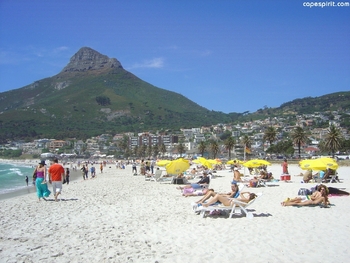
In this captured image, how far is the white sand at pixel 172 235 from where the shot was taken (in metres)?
5.46

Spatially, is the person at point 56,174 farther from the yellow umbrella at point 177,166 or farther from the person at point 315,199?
the person at point 315,199

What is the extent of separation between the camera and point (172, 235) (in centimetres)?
682

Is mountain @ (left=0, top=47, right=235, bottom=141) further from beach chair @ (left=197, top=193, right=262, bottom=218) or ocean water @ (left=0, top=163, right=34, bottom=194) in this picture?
beach chair @ (left=197, top=193, right=262, bottom=218)

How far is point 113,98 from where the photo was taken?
191 meters

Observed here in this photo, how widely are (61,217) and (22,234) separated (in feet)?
6.29

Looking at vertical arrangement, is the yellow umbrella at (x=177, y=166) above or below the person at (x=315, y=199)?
above

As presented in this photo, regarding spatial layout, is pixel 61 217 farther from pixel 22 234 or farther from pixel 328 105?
pixel 328 105

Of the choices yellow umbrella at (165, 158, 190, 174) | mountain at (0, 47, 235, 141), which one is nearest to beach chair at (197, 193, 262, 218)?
yellow umbrella at (165, 158, 190, 174)

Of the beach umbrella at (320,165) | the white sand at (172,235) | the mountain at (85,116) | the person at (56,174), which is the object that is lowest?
the white sand at (172,235)

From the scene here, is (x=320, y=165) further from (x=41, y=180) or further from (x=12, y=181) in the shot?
(x=12, y=181)

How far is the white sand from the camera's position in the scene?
546cm

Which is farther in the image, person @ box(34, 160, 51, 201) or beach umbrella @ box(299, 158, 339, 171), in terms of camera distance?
beach umbrella @ box(299, 158, 339, 171)

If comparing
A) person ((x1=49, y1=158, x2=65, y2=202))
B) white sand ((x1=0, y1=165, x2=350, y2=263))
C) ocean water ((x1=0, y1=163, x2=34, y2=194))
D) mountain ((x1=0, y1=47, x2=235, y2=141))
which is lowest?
ocean water ((x1=0, y1=163, x2=34, y2=194))

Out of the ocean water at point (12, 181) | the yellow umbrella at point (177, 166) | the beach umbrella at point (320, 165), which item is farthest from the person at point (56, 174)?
the ocean water at point (12, 181)
